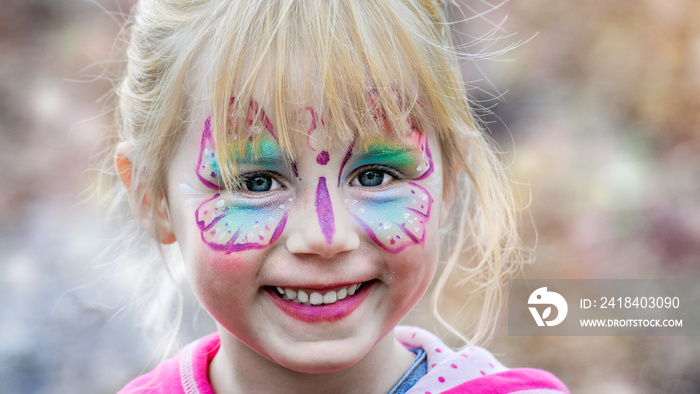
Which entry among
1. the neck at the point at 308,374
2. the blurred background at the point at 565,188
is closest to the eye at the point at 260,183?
the neck at the point at 308,374

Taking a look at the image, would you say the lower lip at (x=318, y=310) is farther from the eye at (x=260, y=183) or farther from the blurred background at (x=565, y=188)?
the blurred background at (x=565, y=188)

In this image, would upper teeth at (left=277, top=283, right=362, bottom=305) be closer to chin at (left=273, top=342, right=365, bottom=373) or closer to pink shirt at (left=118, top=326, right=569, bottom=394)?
chin at (left=273, top=342, right=365, bottom=373)

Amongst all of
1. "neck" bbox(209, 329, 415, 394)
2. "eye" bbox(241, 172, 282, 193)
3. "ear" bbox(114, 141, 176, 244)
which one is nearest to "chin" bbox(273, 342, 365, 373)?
"neck" bbox(209, 329, 415, 394)

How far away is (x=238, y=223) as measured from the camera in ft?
4.25

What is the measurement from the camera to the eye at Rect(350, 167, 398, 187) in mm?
1333

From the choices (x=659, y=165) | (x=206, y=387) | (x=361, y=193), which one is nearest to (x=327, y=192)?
(x=361, y=193)

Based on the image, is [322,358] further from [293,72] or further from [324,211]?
[293,72]

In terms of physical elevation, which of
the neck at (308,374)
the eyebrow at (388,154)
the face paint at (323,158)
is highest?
the eyebrow at (388,154)

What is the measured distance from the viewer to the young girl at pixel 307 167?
1.25 meters

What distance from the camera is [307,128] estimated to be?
124 centimetres

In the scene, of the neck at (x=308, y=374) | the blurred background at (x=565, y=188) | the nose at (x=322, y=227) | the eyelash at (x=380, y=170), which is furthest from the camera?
the blurred background at (x=565, y=188)

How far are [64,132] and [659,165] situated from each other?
107 inches

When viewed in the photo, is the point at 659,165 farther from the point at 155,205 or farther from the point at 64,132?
the point at 64,132

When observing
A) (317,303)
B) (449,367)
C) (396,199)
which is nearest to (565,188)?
(449,367)
